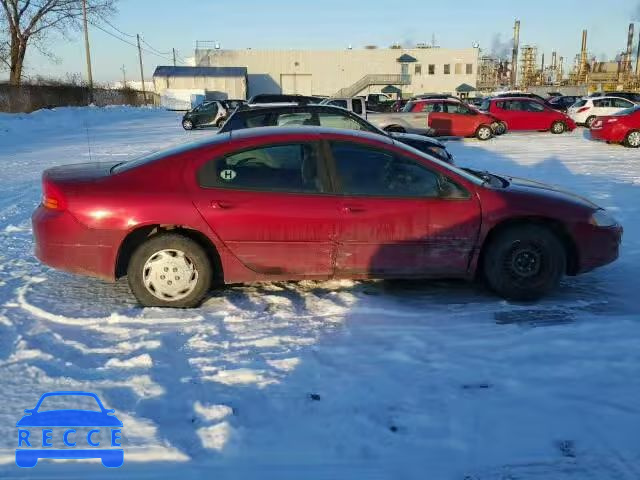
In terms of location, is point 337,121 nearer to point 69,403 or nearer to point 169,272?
point 169,272

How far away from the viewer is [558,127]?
2289 centimetres

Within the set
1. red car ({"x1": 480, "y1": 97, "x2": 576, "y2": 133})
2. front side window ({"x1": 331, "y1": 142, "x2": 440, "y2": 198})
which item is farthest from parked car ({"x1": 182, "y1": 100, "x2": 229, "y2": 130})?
front side window ({"x1": 331, "y1": 142, "x2": 440, "y2": 198})

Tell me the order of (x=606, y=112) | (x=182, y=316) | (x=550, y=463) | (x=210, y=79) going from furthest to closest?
(x=210, y=79), (x=606, y=112), (x=182, y=316), (x=550, y=463)

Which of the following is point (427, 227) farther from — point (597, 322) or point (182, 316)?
point (182, 316)

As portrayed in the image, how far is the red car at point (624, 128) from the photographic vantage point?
17.1 metres

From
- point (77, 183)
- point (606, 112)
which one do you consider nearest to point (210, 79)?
point (606, 112)

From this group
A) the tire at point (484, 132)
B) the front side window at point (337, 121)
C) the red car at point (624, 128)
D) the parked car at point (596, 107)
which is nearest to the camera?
the front side window at point (337, 121)

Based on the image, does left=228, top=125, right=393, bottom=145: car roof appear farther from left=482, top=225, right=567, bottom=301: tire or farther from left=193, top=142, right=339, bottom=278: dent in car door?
left=482, top=225, right=567, bottom=301: tire

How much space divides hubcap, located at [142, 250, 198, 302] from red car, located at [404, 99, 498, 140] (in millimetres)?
17306

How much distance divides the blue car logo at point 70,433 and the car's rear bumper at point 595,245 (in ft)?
12.8

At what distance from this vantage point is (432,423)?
9.68ft

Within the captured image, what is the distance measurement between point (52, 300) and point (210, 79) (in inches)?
2571

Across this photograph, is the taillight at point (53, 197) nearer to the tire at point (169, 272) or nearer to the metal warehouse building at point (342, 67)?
the tire at point (169, 272)

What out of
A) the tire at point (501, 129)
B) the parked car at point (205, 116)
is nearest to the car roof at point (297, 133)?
the tire at point (501, 129)
